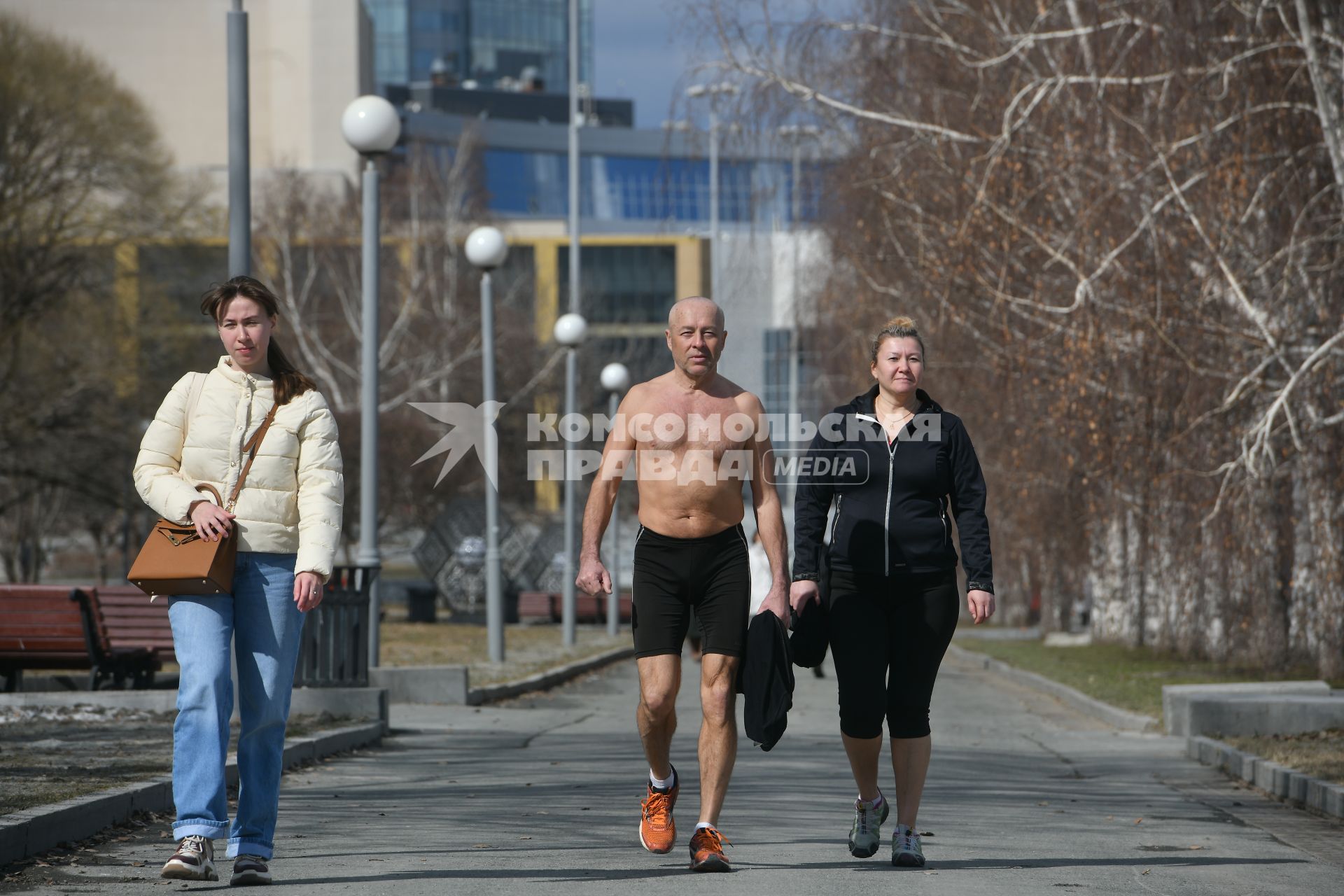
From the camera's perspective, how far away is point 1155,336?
16.2 meters

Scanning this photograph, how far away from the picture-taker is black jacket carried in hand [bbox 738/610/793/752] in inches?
260

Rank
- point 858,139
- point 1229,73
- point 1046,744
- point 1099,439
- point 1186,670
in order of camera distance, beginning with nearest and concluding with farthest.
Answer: point 1046,744
point 1229,73
point 1099,439
point 1186,670
point 858,139

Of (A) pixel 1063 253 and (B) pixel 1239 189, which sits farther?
(A) pixel 1063 253

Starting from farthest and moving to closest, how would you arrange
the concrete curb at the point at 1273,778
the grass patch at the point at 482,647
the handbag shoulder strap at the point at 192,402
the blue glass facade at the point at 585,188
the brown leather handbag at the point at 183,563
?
the blue glass facade at the point at 585,188, the grass patch at the point at 482,647, the concrete curb at the point at 1273,778, the handbag shoulder strap at the point at 192,402, the brown leather handbag at the point at 183,563

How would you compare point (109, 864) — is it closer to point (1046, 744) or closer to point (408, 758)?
point (408, 758)

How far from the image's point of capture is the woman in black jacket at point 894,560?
6.66m

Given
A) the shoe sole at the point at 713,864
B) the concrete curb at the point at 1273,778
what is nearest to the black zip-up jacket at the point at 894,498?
the shoe sole at the point at 713,864

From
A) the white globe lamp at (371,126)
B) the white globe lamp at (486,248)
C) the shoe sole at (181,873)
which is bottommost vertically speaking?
the shoe sole at (181,873)

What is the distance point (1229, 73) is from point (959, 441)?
10.0m

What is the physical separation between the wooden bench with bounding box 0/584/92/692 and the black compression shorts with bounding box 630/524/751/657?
867 centimetres

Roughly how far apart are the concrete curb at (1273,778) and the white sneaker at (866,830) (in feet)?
11.0

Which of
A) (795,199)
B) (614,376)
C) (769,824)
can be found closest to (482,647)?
(614,376)

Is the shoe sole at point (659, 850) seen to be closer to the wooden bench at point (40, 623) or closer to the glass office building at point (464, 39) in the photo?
the wooden bench at point (40, 623)

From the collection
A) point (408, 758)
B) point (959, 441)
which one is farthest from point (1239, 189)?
point (959, 441)
